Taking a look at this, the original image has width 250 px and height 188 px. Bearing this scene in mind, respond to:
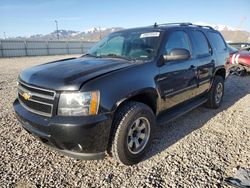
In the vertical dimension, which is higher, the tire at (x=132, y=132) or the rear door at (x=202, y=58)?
the rear door at (x=202, y=58)

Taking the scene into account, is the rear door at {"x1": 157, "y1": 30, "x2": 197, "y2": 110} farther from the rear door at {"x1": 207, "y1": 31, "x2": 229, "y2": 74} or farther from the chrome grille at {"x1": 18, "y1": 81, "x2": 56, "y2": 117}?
the chrome grille at {"x1": 18, "y1": 81, "x2": 56, "y2": 117}

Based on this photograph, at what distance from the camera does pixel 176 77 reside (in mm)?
3871

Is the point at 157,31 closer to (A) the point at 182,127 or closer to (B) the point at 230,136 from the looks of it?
(A) the point at 182,127

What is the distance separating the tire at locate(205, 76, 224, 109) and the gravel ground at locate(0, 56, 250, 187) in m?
0.79

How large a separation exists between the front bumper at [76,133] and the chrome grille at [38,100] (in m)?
0.09

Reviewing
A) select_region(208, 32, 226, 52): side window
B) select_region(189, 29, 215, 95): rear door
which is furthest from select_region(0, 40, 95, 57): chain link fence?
select_region(189, 29, 215, 95): rear door

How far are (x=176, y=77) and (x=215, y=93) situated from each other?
81.9 inches

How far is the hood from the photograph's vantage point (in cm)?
270

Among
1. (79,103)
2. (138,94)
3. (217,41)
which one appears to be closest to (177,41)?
(138,94)

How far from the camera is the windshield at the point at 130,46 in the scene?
12.1 ft

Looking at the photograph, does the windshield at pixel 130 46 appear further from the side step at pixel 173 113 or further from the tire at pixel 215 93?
the tire at pixel 215 93

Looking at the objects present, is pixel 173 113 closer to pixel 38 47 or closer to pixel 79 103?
pixel 79 103

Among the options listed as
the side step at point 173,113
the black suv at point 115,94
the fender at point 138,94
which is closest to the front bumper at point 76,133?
the black suv at point 115,94

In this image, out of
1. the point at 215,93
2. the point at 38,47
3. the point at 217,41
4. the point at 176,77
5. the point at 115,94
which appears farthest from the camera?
the point at 38,47
